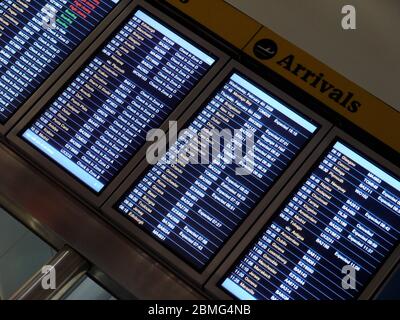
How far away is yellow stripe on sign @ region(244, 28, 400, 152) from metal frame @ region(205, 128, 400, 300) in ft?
0.36

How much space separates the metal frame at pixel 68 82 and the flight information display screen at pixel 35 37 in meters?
0.10

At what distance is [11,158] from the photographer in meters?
3.58

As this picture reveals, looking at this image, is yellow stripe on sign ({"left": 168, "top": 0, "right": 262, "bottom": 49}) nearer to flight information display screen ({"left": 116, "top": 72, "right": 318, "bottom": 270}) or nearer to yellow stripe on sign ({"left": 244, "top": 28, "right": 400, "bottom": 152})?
yellow stripe on sign ({"left": 244, "top": 28, "right": 400, "bottom": 152})

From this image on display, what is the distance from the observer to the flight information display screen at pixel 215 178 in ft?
10.9

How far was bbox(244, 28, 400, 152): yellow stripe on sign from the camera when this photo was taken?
3.48 m

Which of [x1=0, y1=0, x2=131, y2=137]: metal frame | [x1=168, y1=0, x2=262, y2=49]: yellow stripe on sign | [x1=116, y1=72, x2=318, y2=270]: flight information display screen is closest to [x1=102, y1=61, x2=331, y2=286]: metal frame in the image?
[x1=116, y1=72, x2=318, y2=270]: flight information display screen

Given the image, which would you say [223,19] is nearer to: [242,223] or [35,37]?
[35,37]

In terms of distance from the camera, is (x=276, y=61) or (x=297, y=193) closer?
(x=297, y=193)

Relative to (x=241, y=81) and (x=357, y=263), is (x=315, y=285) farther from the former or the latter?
(x=241, y=81)

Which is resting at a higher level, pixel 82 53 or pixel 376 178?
pixel 376 178

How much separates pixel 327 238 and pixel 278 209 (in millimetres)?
260

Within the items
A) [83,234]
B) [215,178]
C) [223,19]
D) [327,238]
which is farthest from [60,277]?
[223,19]

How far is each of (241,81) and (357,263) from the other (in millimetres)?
1069

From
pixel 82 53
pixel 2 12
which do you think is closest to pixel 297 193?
pixel 82 53
